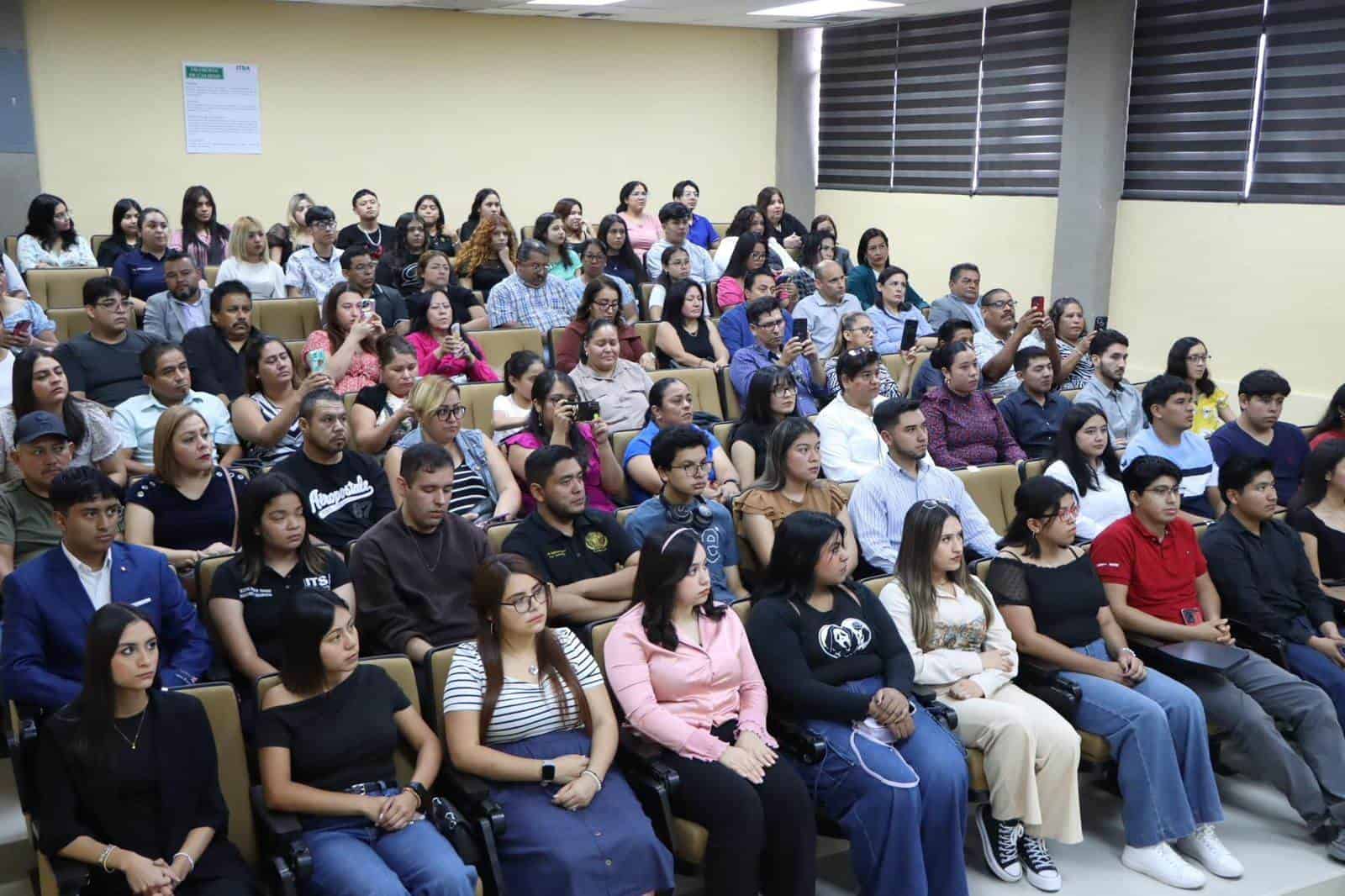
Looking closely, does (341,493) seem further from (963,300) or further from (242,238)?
(963,300)

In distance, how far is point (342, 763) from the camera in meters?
2.74

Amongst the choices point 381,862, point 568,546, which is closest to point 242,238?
point 568,546

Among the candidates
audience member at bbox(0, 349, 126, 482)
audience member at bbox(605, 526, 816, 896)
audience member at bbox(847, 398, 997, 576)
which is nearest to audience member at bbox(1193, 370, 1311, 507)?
audience member at bbox(847, 398, 997, 576)

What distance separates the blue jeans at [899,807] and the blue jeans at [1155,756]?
49cm

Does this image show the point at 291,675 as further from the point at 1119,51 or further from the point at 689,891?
the point at 1119,51

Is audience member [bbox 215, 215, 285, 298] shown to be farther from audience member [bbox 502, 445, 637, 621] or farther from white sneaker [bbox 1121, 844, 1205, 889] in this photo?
white sneaker [bbox 1121, 844, 1205, 889]

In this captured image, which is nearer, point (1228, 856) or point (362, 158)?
point (1228, 856)

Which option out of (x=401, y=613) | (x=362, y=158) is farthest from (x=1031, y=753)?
(x=362, y=158)

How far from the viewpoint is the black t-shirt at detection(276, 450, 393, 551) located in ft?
12.2

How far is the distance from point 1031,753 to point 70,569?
251cm

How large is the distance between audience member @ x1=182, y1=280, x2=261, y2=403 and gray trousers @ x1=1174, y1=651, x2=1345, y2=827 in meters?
3.73

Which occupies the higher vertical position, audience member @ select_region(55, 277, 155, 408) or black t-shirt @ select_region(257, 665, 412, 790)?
audience member @ select_region(55, 277, 155, 408)

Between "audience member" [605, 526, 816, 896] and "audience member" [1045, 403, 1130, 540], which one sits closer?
"audience member" [605, 526, 816, 896]

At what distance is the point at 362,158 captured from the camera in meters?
9.05
